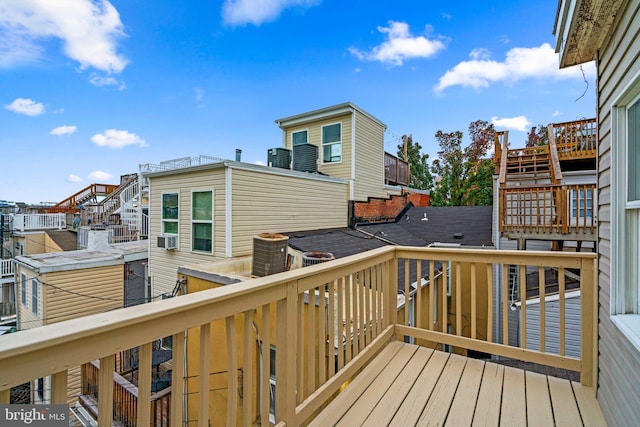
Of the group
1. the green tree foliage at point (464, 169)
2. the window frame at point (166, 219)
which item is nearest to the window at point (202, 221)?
the window frame at point (166, 219)

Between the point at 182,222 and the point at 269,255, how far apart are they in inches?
137

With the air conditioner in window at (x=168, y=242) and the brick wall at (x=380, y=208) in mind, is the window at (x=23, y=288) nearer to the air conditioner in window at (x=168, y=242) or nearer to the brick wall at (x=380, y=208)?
the air conditioner in window at (x=168, y=242)

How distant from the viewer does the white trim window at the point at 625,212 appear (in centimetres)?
164

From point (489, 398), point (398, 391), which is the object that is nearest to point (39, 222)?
point (398, 391)

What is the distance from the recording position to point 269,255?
564cm

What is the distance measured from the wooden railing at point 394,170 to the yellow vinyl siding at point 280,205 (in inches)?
151

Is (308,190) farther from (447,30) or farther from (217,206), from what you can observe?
(447,30)

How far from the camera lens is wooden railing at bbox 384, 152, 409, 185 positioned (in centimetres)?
1329

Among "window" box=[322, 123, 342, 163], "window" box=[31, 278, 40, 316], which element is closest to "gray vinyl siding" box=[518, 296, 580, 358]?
"window" box=[322, 123, 342, 163]

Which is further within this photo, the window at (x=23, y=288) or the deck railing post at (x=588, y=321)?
the window at (x=23, y=288)

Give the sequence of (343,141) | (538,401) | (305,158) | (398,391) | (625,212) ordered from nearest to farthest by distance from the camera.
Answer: (625,212), (538,401), (398,391), (305,158), (343,141)

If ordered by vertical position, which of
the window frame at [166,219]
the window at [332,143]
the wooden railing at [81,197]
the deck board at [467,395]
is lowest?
the deck board at [467,395]

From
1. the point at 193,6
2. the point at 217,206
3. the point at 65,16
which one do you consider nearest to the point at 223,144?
the point at 193,6

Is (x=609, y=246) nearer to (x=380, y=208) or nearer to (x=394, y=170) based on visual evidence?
→ (x=380, y=208)
